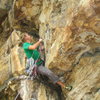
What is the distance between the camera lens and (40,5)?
12.1 m

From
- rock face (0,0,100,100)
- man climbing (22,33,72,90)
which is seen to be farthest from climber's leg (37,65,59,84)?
rock face (0,0,100,100)

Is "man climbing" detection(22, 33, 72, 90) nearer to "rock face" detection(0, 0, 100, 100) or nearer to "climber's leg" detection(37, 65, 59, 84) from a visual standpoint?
"climber's leg" detection(37, 65, 59, 84)

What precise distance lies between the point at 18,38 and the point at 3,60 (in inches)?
59.6

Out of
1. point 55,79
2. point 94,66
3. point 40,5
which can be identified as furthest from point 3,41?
point 94,66

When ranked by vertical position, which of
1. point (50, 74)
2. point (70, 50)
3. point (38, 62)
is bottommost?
point (50, 74)

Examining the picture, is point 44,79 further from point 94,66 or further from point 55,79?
point 94,66

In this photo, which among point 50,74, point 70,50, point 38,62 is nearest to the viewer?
point 70,50

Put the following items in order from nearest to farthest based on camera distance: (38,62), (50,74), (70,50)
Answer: (70,50) < (50,74) < (38,62)

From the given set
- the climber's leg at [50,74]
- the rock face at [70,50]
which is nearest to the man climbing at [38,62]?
the climber's leg at [50,74]

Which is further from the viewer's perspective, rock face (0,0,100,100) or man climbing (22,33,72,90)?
man climbing (22,33,72,90)

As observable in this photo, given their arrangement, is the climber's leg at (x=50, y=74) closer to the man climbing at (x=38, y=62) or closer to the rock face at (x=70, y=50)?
the man climbing at (x=38, y=62)

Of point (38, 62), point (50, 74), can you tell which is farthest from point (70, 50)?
point (38, 62)

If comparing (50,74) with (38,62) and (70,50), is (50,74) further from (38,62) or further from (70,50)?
(70,50)

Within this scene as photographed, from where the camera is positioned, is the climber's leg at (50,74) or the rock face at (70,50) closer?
the rock face at (70,50)
